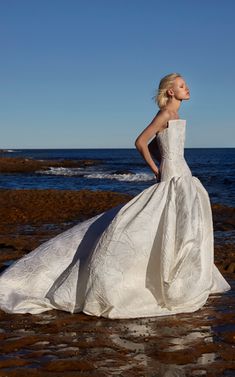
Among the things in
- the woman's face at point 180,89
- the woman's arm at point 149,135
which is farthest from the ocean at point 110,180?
the woman's arm at point 149,135

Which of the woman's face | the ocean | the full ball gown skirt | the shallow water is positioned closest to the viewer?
the shallow water

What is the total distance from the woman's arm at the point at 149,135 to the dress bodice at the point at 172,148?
64 mm

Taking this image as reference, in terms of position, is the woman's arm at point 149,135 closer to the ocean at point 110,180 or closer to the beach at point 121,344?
the beach at point 121,344

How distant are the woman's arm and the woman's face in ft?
A: 0.84

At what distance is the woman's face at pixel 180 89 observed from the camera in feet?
17.9

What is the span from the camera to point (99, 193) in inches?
773

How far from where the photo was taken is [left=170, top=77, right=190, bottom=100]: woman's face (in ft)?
17.9

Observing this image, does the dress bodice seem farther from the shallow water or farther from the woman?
the shallow water

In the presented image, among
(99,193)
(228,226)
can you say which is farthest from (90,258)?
(99,193)

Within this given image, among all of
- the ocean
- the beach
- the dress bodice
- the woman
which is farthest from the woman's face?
the ocean

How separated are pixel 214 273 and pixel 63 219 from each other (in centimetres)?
908

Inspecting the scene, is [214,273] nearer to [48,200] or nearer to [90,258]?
[90,258]

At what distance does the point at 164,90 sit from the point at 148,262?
171 cm

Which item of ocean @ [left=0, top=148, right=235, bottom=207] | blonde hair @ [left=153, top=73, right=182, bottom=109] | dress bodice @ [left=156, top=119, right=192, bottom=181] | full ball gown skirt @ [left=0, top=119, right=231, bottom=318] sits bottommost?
ocean @ [left=0, top=148, right=235, bottom=207]
